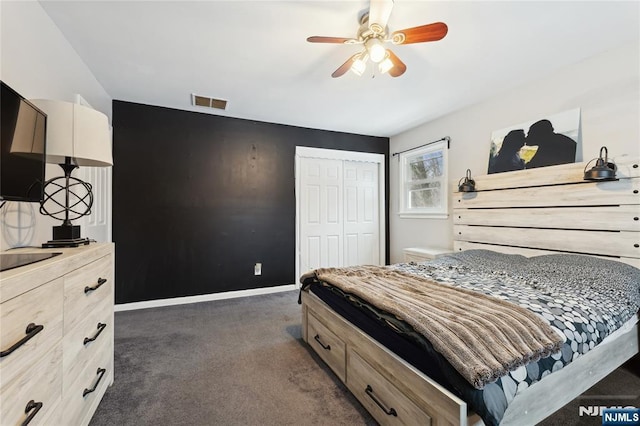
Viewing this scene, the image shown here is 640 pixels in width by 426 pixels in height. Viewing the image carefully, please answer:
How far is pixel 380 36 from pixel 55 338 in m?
2.32

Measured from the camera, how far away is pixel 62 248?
1.47 metres

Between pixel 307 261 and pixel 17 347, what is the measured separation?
3637 millimetres

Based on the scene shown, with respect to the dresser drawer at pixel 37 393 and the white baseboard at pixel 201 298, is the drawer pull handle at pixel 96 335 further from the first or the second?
the white baseboard at pixel 201 298

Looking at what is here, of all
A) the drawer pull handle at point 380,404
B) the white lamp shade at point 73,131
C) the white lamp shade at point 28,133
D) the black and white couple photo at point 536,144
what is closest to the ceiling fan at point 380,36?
the white lamp shade at point 73,131

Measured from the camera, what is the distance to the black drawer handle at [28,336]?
0.74 metres

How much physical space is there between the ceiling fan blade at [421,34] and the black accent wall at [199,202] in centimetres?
264

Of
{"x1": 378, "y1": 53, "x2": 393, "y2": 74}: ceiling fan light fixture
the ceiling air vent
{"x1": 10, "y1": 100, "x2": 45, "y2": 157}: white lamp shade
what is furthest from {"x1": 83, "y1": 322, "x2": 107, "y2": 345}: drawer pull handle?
the ceiling air vent

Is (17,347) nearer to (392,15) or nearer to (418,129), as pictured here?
(392,15)

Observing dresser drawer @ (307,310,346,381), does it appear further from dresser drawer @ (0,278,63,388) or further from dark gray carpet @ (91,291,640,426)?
dresser drawer @ (0,278,63,388)

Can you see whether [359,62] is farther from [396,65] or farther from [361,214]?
[361,214]

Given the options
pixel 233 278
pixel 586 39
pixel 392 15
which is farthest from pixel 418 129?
pixel 233 278

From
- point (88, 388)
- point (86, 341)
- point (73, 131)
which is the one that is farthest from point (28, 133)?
point (88, 388)

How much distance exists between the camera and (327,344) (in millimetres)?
2047

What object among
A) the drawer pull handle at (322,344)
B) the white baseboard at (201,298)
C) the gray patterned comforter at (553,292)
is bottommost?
the white baseboard at (201,298)
